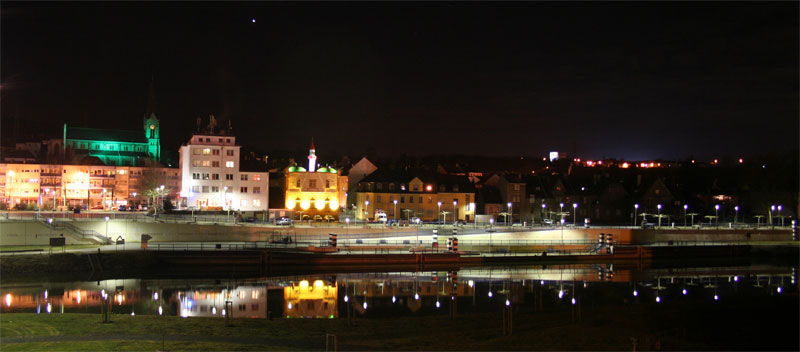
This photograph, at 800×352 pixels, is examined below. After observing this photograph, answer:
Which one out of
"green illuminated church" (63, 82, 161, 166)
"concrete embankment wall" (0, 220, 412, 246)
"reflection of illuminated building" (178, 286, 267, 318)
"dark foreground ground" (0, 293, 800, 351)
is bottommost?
"reflection of illuminated building" (178, 286, 267, 318)

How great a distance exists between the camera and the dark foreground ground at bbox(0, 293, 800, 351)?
23.2 meters

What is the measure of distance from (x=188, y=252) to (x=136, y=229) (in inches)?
473

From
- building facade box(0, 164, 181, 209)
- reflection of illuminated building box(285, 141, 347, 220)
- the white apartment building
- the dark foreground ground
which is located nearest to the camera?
the dark foreground ground

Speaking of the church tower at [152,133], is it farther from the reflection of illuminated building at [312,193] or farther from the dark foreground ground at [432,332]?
the dark foreground ground at [432,332]

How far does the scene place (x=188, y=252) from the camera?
52.8 metres

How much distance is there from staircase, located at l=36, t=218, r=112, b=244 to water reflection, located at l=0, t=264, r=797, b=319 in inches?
577

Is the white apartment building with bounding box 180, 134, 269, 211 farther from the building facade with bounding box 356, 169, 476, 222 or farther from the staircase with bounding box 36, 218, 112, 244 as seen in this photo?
the staircase with bounding box 36, 218, 112, 244

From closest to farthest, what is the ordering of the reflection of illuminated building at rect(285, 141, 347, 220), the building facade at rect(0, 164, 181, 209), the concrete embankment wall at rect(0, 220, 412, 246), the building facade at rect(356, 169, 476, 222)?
the concrete embankment wall at rect(0, 220, 412, 246) → the reflection of illuminated building at rect(285, 141, 347, 220) → the building facade at rect(356, 169, 476, 222) → the building facade at rect(0, 164, 181, 209)

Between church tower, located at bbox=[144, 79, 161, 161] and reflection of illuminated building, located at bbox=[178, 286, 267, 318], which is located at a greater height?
church tower, located at bbox=[144, 79, 161, 161]

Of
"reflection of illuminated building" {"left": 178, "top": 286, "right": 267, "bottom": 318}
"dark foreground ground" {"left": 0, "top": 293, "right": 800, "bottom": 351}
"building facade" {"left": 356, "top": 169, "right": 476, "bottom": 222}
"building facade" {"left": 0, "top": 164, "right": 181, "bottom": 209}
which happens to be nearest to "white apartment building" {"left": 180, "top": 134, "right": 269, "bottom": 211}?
"building facade" {"left": 0, "top": 164, "right": 181, "bottom": 209}

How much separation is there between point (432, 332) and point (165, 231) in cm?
4301

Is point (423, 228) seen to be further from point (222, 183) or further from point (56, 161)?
point (56, 161)

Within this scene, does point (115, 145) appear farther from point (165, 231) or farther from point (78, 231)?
point (78, 231)

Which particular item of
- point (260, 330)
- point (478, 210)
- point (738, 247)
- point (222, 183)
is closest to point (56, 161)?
point (222, 183)
